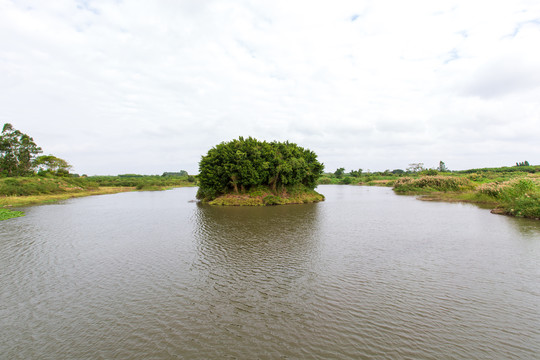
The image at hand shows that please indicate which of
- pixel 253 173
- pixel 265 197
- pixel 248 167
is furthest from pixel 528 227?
pixel 248 167

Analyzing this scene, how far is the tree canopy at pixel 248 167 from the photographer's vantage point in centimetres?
4219

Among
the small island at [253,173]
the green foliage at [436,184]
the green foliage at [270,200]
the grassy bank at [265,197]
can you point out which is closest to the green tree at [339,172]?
the green foliage at [436,184]

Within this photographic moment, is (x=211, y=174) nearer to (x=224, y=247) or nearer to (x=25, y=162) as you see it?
(x=224, y=247)

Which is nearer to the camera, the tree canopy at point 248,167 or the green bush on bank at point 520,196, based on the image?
the green bush on bank at point 520,196

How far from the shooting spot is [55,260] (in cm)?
1501

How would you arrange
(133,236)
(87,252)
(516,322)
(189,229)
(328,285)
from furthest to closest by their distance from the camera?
(189,229) → (133,236) → (87,252) → (328,285) → (516,322)

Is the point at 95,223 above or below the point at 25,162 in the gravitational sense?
below

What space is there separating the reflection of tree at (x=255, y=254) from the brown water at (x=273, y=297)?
11cm

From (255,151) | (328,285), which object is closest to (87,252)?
(328,285)

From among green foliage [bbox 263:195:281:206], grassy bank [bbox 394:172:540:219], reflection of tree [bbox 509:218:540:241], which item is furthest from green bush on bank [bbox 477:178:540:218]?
green foliage [bbox 263:195:281:206]

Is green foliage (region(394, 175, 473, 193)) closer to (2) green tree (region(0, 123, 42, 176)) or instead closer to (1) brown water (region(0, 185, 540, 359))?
(1) brown water (region(0, 185, 540, 359))

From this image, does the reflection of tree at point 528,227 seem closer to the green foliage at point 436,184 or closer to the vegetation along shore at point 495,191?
the vegetation along shore at point 495,191

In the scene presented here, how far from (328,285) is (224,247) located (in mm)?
8687

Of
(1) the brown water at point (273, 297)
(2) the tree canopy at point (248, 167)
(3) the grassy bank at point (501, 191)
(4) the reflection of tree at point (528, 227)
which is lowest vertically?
(1) the brown water at point (273, 297)
